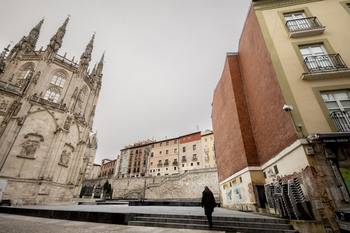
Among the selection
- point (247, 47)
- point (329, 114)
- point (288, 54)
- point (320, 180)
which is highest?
point (247, 47)

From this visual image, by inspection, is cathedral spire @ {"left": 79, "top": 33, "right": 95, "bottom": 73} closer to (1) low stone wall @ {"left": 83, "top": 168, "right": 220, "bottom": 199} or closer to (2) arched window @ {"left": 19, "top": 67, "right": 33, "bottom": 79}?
(2) arched window @ {"left": 19, "top": 67, "right": 33, "bottom": 79}

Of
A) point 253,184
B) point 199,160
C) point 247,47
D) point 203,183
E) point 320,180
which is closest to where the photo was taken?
point 320,180

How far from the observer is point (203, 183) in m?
29.6

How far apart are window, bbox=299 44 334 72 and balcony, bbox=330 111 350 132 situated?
94.6 inches

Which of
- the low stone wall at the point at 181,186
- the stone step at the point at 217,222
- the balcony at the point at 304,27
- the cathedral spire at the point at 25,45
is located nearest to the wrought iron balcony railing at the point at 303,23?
the balcony at the point at 304,27

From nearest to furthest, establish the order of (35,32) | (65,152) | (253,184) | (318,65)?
1. (318,65)
2. (253,184)
3. (65,152)
4. (35,32)

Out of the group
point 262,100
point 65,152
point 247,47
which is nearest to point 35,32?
point 65,152

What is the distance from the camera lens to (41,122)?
1944 centimetres

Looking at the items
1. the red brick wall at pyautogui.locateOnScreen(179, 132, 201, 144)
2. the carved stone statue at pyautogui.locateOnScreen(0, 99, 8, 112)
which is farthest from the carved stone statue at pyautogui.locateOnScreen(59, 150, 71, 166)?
the red brick wall at pyautogui.locateOnScreen(179, 132, 201, 144)

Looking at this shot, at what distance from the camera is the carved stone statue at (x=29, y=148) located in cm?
1733

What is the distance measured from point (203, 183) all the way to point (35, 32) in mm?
41962

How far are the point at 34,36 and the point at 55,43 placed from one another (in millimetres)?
5820

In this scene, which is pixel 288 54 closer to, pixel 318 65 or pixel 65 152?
pixel 318 65

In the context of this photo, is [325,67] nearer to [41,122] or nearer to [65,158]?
[65,158]
